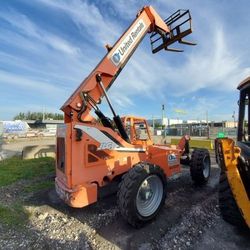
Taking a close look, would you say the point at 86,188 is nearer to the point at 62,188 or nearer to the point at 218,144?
the point at 62,188

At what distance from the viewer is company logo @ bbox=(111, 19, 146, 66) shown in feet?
19.0

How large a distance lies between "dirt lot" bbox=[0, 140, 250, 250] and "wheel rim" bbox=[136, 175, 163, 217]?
25 cm

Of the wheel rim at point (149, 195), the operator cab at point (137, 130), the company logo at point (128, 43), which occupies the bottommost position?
the wheel rim at point (149, 195)

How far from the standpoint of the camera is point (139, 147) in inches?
233

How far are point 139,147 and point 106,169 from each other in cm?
111

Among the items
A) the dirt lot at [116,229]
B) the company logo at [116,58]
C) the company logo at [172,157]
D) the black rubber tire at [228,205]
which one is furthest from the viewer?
the company logo at [172,157]

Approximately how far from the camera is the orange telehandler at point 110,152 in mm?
4645

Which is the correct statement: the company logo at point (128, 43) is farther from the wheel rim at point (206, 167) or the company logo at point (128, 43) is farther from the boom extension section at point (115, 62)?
the wheel rim at point (206, 167)

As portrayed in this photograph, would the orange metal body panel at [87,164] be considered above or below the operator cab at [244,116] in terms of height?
below

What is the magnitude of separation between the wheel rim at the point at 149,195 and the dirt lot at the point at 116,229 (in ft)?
0.81

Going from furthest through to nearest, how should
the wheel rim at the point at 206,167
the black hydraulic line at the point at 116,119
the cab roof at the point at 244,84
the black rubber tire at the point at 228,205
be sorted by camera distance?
the wheel rim at the point at 206,167 → the black hydraulic line at the point at 116,119 → the cab roof at the point at 244,84 → the black rubber tire at the point at 228,205

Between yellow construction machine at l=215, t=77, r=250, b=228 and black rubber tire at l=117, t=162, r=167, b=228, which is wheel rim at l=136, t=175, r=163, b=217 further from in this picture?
yellow construction machine at l=215, t=77, r=250, b=228

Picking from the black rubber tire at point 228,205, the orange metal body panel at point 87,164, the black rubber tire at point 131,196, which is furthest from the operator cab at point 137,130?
the black rubber tire at point 228,205

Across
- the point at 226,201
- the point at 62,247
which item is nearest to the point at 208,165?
the point at 226,201
